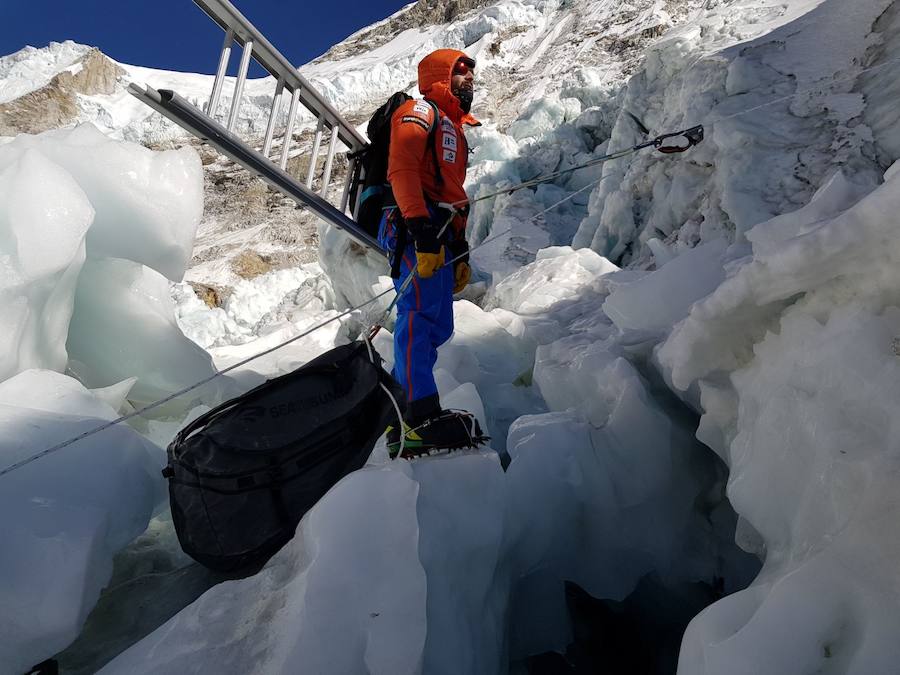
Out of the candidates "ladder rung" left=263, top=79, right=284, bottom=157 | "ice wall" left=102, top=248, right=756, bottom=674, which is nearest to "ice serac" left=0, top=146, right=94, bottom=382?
"ladder rung" left=263, top=79, right=284, bottom=157

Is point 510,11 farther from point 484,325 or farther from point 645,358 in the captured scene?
point 645,358

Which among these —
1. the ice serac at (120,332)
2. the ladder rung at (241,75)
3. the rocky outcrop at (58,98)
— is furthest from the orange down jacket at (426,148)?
the rocky outcrop at (58,98)

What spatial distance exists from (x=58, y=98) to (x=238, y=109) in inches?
1135

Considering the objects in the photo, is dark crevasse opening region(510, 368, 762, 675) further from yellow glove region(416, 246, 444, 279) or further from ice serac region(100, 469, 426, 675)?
yellow glove region(416, 246, 444, 279)

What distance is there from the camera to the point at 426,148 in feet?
6.17

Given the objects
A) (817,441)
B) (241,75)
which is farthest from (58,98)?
(817,441)

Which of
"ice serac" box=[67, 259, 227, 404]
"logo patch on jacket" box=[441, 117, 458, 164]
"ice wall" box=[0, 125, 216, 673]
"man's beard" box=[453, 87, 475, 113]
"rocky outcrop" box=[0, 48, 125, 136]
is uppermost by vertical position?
"man's beard" box=[453, 87, 475, 113]

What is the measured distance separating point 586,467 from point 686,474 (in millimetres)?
337

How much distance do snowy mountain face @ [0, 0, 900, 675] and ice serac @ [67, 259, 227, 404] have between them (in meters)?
0.01

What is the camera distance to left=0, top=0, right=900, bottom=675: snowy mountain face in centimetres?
78

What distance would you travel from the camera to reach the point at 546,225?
25.2 feet

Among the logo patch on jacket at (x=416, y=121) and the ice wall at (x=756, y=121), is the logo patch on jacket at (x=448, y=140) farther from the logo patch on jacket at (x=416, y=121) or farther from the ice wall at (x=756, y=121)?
the ice wall at (x=756, y=121)

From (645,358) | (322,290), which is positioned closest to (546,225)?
(322,290)

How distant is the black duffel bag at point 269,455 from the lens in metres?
1.18
